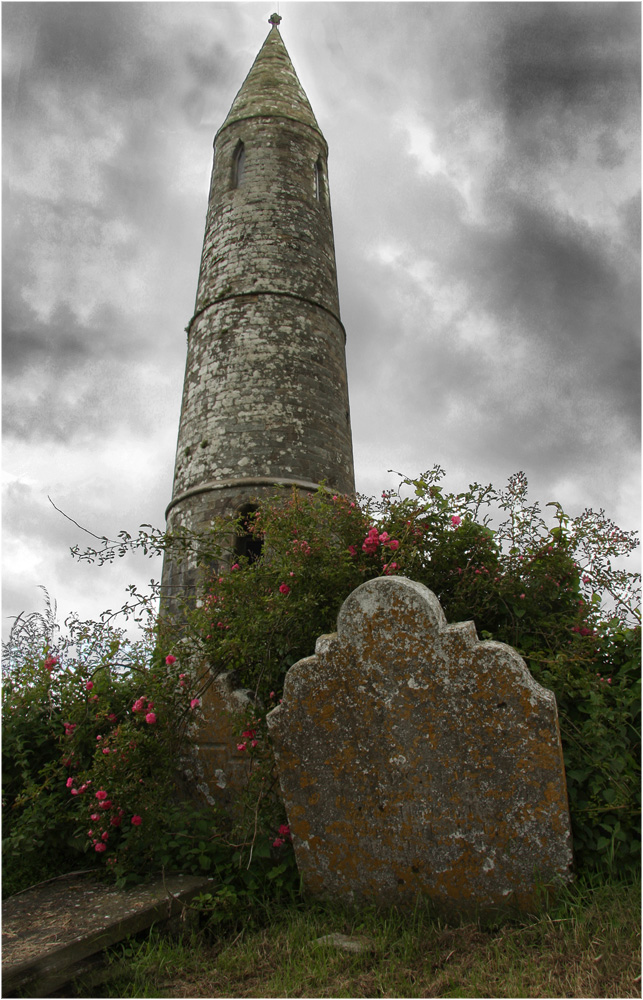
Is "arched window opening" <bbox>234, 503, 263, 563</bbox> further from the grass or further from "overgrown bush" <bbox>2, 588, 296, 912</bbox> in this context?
the grass

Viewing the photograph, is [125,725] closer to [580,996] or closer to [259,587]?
[259,587]

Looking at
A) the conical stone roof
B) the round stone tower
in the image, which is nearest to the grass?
the round stone tower

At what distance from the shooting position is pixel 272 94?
36.3 ft

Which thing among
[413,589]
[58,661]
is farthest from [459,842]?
[58,661]

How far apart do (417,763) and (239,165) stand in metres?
10.3

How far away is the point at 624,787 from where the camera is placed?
2945mm

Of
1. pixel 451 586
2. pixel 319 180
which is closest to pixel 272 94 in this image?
pixel 319 180

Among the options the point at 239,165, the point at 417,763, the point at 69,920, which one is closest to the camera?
the point at 69,920

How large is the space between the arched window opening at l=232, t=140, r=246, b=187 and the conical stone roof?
629 mm

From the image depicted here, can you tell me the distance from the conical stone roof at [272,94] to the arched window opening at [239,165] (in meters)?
0.63

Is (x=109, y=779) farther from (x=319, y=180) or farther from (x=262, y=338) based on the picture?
(x=319, y=180)

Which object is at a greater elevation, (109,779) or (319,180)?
(319,180)

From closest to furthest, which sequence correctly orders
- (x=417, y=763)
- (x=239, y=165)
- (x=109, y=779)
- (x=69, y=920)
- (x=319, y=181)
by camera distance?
(x=69, y=920) → (x=417, y=763) → (x=109, y=779) → (x=239, y=165) → (x=319, y=181)

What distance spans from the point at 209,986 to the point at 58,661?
7.84 feet
